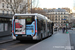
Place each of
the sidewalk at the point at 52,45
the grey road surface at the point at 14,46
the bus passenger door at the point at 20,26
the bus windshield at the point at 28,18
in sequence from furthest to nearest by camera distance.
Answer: the bus windshield at the point at 28,18 < the bus passenger door at the point at 20,26 < the grey road surface at the point at 14,46 < the sidewalk at the point at 52,45

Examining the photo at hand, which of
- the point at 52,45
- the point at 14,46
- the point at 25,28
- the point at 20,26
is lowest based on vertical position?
the point at 14,46

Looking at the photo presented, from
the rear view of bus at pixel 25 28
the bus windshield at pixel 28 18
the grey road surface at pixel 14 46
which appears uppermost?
the bus windshield at pixel 28 18

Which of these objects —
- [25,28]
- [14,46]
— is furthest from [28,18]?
[14,46]

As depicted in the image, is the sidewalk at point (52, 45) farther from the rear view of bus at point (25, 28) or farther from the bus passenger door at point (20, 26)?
the bus passenger door at point (20, 26)

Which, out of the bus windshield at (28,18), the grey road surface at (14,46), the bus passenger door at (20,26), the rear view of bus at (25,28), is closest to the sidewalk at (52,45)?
the grey road surface at (14,46)

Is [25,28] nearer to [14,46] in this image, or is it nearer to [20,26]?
[20,26]

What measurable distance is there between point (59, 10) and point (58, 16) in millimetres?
5497

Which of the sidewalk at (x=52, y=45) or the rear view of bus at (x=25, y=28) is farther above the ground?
the rear view of bus at (x=25, y=28)

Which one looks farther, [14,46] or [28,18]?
[28,18]

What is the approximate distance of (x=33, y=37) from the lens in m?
14.6

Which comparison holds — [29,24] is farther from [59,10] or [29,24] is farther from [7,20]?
[59,10]

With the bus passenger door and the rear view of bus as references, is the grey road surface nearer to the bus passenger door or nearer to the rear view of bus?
the rear view of bus

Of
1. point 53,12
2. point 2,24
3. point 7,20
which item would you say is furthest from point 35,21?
point 53,12

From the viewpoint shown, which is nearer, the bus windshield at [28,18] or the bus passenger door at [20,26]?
the bus passenger door at [20,26]
